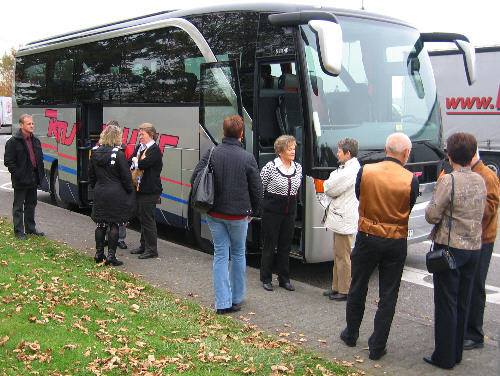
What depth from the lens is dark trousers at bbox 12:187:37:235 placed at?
30.6ft

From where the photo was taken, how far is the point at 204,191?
5.84m

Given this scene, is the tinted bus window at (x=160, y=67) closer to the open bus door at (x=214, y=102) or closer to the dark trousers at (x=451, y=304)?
the open bus door at (x=214, y=102)

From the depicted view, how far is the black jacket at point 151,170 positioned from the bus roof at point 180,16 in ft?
7.35

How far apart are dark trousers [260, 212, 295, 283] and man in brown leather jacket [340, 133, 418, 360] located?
5.86 ft

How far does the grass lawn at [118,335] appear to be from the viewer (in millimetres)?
4590

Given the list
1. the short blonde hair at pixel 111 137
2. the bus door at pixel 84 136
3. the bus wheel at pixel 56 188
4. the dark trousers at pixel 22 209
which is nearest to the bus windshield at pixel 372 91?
the short blonde hair at pixel 111 137

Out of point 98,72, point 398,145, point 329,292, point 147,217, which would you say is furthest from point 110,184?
point 98,72

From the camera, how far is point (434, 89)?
8469 mm

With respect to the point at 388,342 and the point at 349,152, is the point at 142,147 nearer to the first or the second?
the point at 349,152

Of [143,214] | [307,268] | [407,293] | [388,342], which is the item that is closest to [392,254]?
[388,342]

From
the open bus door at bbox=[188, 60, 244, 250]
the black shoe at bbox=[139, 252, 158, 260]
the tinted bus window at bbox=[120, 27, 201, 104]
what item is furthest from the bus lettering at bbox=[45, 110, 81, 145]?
the black shoe at bbox=[139, 252, 158, 260]

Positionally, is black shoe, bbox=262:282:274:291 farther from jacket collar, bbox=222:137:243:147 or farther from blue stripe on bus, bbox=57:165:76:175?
blue stripe on bus, bbox=57:165:76:175

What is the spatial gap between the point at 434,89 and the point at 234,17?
293 cm

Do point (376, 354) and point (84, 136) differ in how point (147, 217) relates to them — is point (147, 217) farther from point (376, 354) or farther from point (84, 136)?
point (376, 354)
